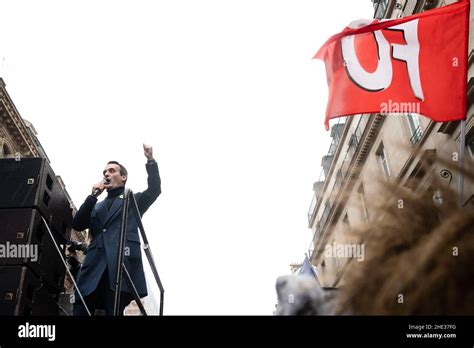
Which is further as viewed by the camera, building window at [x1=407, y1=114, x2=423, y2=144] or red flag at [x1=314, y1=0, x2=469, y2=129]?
building window at [x1=407, y1=114, x2=423, y2=144]

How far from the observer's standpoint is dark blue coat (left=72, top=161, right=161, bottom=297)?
379 centimetres

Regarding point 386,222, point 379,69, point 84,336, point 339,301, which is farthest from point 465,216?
point 84,336

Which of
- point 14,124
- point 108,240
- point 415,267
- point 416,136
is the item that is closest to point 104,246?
point 108,240

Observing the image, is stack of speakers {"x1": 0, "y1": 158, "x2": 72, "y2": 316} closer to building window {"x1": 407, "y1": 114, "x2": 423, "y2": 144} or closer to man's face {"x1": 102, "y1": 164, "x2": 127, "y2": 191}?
man's face {"x1": 102, "y1": 164, "x2": 127, "y2": 191}

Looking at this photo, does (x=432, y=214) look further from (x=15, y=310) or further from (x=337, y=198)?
(x=337, y=198)

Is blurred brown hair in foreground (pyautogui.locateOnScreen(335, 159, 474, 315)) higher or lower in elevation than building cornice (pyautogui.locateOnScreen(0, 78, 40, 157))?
lower

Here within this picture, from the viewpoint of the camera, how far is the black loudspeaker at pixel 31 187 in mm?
3531

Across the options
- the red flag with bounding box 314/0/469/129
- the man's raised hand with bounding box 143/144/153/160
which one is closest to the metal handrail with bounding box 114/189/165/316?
the man's raised hand with bounding box 143/144/153/160

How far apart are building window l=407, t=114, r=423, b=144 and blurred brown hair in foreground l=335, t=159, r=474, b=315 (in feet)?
24.9

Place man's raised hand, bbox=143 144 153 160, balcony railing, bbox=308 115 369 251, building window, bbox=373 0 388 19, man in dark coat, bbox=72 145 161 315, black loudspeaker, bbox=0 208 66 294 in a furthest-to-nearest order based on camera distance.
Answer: balcony railing, bbox=308 115 369 251 < building window, bbox=373 0 388 19 < man's raised hand, bbox=143 144 153 160 < man in dark coat, bbox=72 145 161 315 < black loudspeaker, bbox=0 208 66 294

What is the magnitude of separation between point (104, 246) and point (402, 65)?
18.1 ft

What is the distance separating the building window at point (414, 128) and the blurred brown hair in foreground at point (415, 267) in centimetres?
758

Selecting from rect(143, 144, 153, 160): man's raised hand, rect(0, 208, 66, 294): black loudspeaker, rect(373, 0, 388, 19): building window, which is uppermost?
rect(373, 0, 388, 19): building window

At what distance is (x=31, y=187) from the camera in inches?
142
